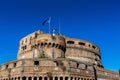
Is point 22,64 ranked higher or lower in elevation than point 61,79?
higher

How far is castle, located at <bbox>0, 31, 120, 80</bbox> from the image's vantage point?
44.2m

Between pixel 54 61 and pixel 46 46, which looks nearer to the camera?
pixel 54 61

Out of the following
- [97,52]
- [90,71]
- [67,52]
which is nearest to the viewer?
[90,71]

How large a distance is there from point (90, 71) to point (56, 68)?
29.8 feet

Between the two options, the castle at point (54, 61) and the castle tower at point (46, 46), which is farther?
the castle tower at point (46, 46)

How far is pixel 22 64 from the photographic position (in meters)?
44.6

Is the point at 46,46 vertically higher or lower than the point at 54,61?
higher

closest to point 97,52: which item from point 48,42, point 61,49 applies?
point 61,49

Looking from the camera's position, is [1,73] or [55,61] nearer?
[55,61]

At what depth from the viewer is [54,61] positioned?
45.2 meters

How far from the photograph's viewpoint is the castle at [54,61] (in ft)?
145

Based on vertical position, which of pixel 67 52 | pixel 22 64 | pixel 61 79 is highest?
pixel 67 52

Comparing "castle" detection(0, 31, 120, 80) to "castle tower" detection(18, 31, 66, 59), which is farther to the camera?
"castle tower" detection(18, 31, 66, 59)

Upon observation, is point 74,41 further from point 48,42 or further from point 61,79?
point 61,79
